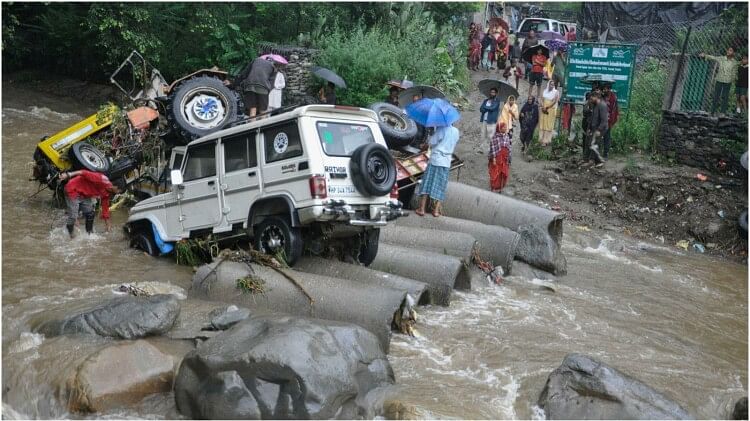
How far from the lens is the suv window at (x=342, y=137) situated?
30.1ft

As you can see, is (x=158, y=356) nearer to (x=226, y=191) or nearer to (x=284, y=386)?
(x=284, y=386)

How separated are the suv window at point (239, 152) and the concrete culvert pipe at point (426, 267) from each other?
203 centimetres

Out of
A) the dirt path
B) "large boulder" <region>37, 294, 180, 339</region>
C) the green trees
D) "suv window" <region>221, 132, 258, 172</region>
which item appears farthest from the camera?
the green trees

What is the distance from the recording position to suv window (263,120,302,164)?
30.1 ft

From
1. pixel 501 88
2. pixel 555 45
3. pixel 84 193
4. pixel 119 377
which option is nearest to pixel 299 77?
pixel 501 88

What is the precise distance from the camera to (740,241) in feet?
44.2

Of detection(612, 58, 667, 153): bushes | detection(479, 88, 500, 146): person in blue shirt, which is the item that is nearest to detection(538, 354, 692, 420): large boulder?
detection(479, 88, 500, 146): person in blue shirt

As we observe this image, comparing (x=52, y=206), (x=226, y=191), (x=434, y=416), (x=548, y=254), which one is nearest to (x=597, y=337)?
(x=548, y=254)

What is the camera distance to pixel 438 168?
37.4 feet

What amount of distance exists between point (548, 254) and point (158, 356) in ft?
21.2

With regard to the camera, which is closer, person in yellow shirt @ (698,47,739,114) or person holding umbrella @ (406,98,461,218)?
person holding umbrella @ (406,98,461,218)

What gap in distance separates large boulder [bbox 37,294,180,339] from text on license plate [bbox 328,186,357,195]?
225cm

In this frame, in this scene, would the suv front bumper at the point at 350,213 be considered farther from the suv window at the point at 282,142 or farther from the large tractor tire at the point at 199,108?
the large tractor tire at the point at 199,108

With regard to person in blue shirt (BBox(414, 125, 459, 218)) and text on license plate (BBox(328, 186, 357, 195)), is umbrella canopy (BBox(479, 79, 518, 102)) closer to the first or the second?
person in blue shirt (BBox(414, 125, 459, 218))
